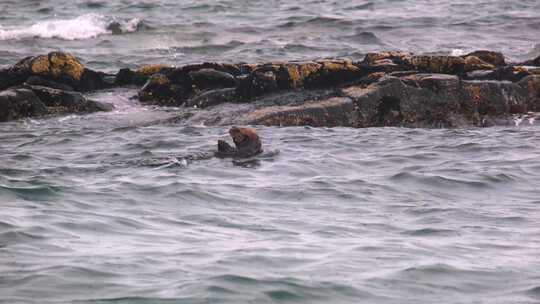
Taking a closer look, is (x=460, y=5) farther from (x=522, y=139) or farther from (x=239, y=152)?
(x=239, y=152)

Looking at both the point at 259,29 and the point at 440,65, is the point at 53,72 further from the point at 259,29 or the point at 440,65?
the point at 259,29

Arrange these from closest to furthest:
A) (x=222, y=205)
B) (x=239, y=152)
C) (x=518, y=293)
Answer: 1. (x=518, y=293)
2. (x=222, y=205)
3. (x=239, y=152)

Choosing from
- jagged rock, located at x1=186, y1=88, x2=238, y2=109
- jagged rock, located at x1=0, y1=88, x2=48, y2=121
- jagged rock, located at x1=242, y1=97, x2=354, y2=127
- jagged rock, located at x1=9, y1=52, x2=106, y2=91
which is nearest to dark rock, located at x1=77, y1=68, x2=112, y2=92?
jagged rock, located at x1=9, y1=52, x2=106, y2=91

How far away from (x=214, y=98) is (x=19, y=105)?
3.72m

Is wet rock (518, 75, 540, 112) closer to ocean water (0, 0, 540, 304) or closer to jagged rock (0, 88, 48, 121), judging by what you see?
ocean water (0, 0, 540, 304)

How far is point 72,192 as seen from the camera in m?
12.0

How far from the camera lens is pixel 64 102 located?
61.2ft

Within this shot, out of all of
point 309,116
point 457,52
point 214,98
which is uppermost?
point 214,98

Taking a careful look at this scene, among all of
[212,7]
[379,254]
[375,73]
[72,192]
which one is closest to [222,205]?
[72,192]

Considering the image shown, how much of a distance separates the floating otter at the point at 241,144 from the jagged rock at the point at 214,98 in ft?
13.5

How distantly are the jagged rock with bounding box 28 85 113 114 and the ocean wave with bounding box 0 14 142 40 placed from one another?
12063 mm

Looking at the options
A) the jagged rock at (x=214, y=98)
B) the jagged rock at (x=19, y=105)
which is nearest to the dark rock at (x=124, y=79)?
the jagged rock at (x=214, y=98)

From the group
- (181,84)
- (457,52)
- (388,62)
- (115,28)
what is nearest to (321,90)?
(388,62)

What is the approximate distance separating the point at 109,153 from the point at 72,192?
297 cm
